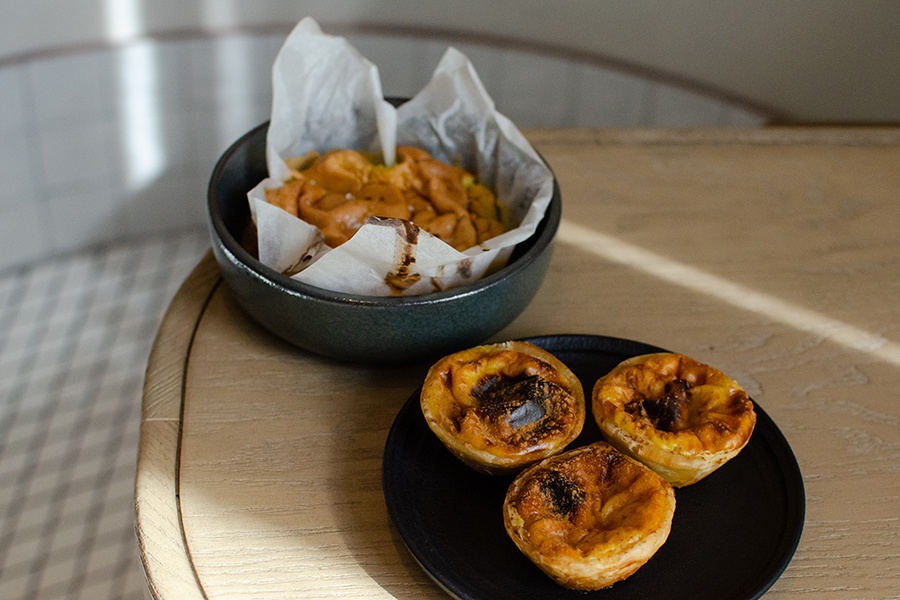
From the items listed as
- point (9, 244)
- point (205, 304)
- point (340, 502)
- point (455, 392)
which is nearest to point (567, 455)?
point (455, 392)

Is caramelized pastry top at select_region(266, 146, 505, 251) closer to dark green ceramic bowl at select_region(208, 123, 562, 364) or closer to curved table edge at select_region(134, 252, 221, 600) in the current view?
dark green ceramic bowl at select_region(208, 123, 562, 364)

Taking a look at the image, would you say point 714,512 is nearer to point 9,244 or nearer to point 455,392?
point 455,392

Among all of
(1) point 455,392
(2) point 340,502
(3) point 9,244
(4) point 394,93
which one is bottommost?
(3) point 9,244

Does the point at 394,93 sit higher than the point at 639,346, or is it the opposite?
the point at 639,346

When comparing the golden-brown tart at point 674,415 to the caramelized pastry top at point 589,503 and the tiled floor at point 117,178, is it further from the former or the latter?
the tiled floor at point 117,178

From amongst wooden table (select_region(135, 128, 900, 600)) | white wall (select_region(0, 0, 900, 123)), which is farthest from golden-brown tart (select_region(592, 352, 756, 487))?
white wall (select_region(0, 0, 900, 123))

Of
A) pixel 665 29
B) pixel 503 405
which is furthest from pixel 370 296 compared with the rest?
pixel 665 29

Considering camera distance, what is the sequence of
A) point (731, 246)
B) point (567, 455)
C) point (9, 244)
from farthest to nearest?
point (9, 244) < point (731, 246) < point (567, 455)
